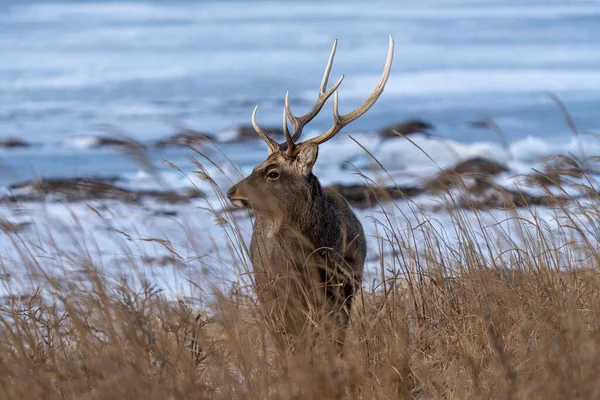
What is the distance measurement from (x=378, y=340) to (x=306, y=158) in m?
1.75

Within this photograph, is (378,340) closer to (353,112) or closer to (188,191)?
(188,191)

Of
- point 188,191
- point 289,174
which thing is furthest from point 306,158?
point 188,191

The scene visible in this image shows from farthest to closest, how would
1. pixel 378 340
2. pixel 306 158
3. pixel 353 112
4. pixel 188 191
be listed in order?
pixel 353 112
pixel 306 158
pixel 188 191
pixel 378 340

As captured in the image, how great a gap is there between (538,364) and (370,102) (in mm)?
2847

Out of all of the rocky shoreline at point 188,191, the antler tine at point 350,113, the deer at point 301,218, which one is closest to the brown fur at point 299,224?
the deer at point 301,218

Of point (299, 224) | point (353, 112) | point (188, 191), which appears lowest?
point (299, 224)

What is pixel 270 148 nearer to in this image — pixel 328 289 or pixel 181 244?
pixel 328 289

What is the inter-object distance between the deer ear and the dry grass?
786 mm

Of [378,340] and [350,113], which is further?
[350,113]

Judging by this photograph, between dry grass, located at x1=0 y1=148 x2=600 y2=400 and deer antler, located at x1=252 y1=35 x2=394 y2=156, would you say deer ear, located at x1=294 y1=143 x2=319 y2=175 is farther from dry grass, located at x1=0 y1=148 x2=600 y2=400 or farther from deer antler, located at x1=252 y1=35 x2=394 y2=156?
dry grass, located at x1=0 y1=148 x2=600 y2=400

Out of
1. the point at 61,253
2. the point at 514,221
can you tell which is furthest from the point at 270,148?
the point at 61,253

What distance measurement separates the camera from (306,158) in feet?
20.9

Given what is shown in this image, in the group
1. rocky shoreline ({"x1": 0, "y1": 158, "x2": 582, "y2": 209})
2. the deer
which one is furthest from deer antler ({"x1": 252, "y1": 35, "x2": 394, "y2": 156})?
rocky shoreline ({"x1": 0, "y1": 158, "x2": 582, "y2": 209})

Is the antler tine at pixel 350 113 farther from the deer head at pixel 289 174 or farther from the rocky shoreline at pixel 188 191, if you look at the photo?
the rocky shoreline at pixel 188 191
